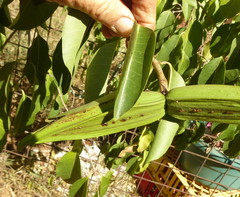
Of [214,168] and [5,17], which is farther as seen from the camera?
[214,168]

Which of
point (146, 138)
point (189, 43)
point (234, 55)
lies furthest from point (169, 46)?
point (146, 138)

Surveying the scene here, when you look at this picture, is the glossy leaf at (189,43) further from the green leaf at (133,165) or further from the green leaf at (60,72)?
the green leaf at (133,165)

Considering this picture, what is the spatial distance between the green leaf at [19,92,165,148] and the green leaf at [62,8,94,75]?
10 cm

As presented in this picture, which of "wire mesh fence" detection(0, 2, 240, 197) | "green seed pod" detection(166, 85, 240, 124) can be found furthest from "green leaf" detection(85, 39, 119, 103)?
"wire mesh fence" detection(0, 2, 240, 197)

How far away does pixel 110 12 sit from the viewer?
1.89 ft

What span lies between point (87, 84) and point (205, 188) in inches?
47.3

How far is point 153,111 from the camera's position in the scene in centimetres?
52

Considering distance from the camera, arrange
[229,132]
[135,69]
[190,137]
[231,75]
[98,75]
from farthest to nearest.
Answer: [190,137] → [229,132] → [231,75] → [98,75] → [135,69]

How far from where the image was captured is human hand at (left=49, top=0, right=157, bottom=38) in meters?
0.56

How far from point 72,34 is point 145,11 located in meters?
0.14

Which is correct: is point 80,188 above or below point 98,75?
below

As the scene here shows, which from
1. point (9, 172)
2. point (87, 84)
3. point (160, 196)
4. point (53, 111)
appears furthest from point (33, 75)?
point (160, 196)

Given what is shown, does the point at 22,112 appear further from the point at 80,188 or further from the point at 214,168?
the point at 214,168

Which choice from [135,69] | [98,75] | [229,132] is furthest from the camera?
[229,132]
